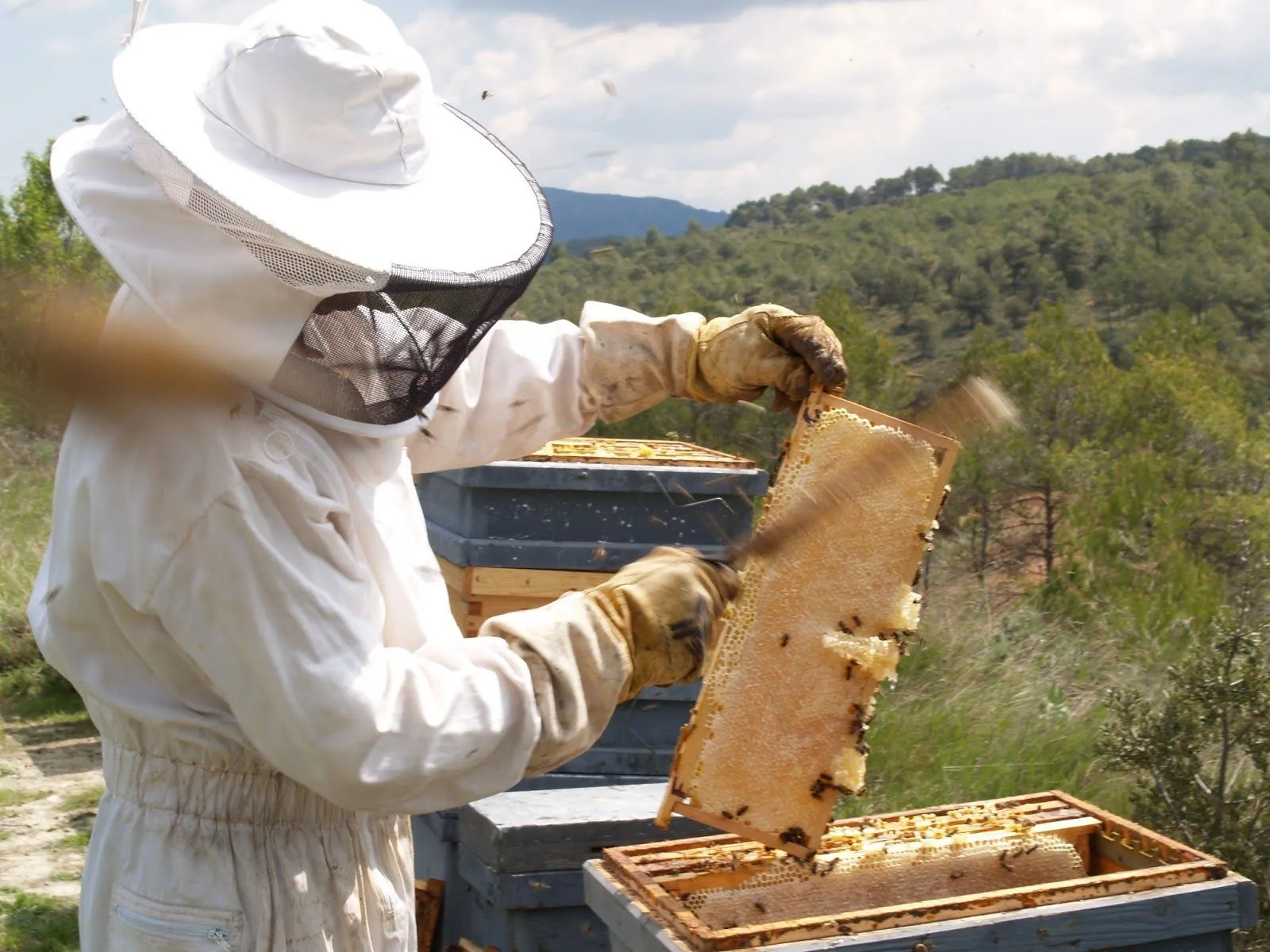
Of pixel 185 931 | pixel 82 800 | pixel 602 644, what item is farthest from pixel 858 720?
pixel 82 800

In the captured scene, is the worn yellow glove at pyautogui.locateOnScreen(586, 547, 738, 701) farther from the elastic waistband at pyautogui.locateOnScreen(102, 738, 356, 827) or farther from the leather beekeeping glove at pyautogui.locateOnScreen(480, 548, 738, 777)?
the elastic waistband at pyautogui.locateOnScreen(102, 738, 356, 827)

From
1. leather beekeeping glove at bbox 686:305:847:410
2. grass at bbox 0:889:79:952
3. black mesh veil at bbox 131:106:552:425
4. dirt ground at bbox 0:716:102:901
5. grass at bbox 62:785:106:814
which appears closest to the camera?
black mesh veil at bbox 131:106:552:425

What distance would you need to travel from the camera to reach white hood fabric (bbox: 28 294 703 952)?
1.84m

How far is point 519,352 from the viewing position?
2848mm

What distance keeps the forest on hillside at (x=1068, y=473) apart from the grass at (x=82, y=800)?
179cm

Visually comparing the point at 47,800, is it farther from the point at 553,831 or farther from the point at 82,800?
the point at 553,831

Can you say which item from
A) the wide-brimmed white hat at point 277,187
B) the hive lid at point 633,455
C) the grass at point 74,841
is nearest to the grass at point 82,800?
the grass at point 74,841

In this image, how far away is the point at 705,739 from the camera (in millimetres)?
2574

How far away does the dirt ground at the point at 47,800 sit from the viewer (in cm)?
541

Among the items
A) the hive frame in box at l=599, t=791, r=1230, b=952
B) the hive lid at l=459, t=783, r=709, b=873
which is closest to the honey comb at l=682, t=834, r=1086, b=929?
the hive frame in box at l=599, t=791, r=1230, b=952

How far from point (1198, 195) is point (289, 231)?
27.8m

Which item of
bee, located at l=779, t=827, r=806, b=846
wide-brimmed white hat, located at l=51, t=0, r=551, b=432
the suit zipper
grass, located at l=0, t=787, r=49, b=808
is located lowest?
grass, located at l=0, t=787, r=49, b=808

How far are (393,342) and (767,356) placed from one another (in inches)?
37.9

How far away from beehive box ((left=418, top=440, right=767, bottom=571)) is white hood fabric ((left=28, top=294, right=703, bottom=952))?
1.81m
